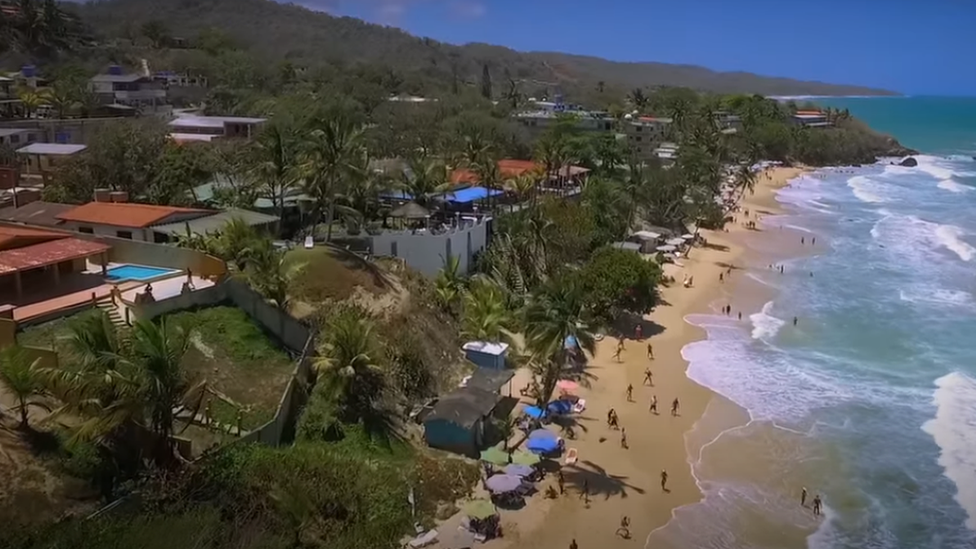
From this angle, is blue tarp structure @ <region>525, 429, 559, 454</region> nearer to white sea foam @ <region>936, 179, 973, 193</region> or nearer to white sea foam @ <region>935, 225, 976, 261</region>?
white sea foam @ <region>935, 225, 976, 261</region>

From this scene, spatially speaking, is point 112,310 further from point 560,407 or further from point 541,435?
point 560,407

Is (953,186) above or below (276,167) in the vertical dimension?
below

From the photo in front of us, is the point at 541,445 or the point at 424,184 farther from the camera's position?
the point at 424,184

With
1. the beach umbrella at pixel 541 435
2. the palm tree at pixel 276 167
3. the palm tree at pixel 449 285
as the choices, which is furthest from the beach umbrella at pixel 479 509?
the palm tree at pixel 276 167

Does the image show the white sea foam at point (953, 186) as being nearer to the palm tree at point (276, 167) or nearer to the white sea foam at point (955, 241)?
the white sea foam at point (955, 241)

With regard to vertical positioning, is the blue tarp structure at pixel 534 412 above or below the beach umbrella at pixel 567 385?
above

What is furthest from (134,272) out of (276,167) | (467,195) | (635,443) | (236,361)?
(467,195)
